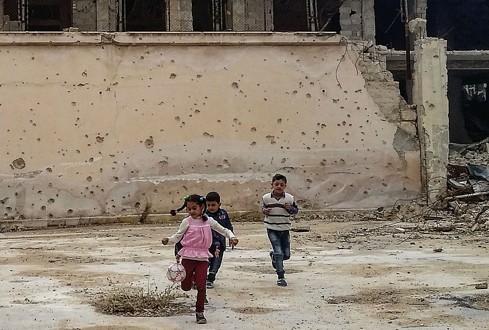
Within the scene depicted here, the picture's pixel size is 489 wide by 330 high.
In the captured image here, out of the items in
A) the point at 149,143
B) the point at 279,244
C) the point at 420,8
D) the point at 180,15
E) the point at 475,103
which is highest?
the point at 420,8

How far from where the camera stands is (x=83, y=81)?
1170 cm

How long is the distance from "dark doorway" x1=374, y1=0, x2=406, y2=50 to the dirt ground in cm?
1722

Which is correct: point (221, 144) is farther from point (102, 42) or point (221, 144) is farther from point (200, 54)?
point (102, 42)

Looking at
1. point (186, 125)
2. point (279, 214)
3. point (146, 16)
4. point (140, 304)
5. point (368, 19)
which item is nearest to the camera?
point (140, 304)

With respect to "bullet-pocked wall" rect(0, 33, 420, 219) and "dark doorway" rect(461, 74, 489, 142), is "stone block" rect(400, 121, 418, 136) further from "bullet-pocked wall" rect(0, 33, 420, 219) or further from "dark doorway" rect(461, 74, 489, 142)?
"dark doorway" rect(461, 74, 489, 142)

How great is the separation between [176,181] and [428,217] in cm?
444

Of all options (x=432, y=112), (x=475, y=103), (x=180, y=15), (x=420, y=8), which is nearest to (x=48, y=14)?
(x=180, y=15)

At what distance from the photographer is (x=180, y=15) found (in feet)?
67.2

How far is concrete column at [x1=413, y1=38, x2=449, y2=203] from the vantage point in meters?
12.3

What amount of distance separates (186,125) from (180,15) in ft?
31.2

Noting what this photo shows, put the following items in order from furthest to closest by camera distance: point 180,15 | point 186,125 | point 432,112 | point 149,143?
point 180,15 → point 432,112 → point 186,125 → point 149,143

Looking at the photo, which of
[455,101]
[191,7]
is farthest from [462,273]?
[455,101]

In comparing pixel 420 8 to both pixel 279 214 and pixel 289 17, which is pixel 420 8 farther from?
pixel 279 214

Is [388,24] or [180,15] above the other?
[388,24]
